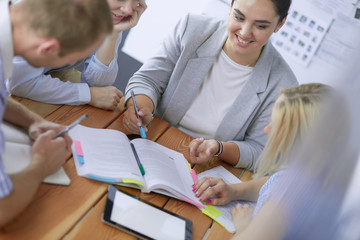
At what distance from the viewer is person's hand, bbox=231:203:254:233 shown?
125cm

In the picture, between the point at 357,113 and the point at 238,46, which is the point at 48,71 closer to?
the point at 238,46

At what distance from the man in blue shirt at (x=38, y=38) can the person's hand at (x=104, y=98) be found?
0.55 m

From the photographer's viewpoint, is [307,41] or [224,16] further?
[224,16]

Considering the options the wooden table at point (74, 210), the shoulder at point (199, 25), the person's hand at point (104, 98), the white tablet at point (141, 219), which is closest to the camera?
the wooden table at point (74, 210)

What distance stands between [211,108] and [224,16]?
147cm

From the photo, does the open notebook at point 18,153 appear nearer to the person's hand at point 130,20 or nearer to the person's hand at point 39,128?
the person's hand at point 39,128

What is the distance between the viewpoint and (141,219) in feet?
3.53

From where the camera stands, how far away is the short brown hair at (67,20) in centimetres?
81

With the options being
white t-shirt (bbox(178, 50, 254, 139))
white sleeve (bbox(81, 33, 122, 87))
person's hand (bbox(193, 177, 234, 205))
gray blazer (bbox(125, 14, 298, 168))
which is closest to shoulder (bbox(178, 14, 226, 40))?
gray blazer (bbox(125, 14, 298, 168))

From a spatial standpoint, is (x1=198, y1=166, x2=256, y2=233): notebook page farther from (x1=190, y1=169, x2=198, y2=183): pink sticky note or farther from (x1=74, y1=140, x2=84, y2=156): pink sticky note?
(x1=74, y1=140, x2=84, y2=156): pink sticky note

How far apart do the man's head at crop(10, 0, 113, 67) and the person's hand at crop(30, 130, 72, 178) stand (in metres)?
0.22

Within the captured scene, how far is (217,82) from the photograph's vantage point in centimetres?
176

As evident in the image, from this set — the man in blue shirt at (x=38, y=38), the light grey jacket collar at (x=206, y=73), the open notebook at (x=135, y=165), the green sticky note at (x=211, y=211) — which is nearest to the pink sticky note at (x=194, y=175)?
the open notebook at (x=135, y=165)

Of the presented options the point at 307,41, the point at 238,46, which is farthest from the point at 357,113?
the point at 307,41
